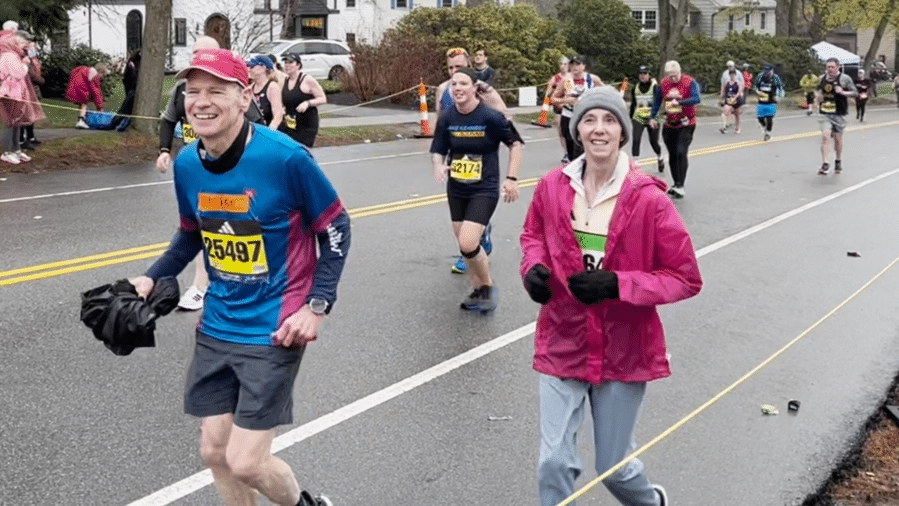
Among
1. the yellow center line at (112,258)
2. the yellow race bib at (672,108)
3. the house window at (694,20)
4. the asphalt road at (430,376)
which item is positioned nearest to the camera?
the asphalt road at (430,376)

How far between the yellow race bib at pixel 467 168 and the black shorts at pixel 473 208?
0.16 metres

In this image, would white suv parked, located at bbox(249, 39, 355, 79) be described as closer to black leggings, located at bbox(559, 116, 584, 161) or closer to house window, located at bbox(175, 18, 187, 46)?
house window, located at bbox(175, 18, 187, 46)

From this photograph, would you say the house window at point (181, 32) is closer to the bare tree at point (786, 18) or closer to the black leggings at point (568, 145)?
the bare tree at point (786, 18)

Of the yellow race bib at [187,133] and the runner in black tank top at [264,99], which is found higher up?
the runner in black tank top at [264,99]

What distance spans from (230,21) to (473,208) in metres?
36.7

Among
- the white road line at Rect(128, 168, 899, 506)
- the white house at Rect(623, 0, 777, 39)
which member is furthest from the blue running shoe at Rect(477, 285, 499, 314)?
the white house at Rect(623, 0, 777, 39)

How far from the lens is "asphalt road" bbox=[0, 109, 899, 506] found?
5.31m

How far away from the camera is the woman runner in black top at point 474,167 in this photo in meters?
8.65

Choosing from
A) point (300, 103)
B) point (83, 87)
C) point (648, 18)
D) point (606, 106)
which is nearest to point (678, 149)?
point (300, 103)

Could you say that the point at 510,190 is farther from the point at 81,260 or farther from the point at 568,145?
the point at 568,145

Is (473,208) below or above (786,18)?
below

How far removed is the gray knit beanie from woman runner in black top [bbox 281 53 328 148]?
23.6 feet

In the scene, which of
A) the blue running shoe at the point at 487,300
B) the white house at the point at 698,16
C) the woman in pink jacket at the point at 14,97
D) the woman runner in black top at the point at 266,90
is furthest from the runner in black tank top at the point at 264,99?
the white house at the point at 698,16

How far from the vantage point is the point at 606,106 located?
164 inches
